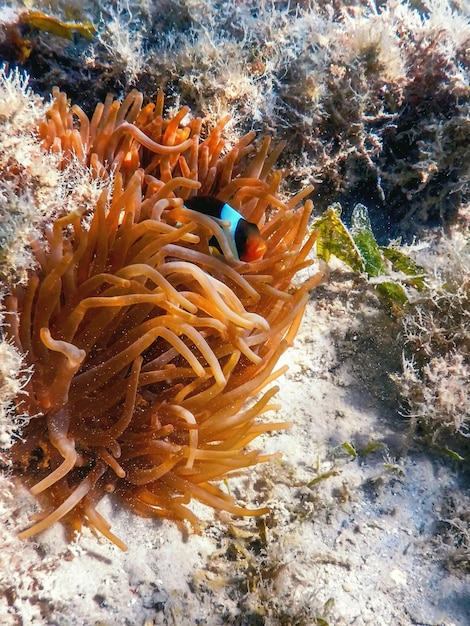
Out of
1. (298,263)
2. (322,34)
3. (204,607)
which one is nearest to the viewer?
(204,607)

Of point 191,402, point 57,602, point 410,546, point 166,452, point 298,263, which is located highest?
point 298,263

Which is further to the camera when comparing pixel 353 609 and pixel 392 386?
pixel 392 386

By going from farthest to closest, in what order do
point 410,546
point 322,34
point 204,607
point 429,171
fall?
point 429,171 < point 322,34 < point 410,546 < point 204,607

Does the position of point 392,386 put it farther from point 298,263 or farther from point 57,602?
point 57,602

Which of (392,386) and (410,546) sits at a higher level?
(392,386)

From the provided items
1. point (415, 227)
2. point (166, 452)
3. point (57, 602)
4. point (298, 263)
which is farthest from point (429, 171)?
point (57, 602)
